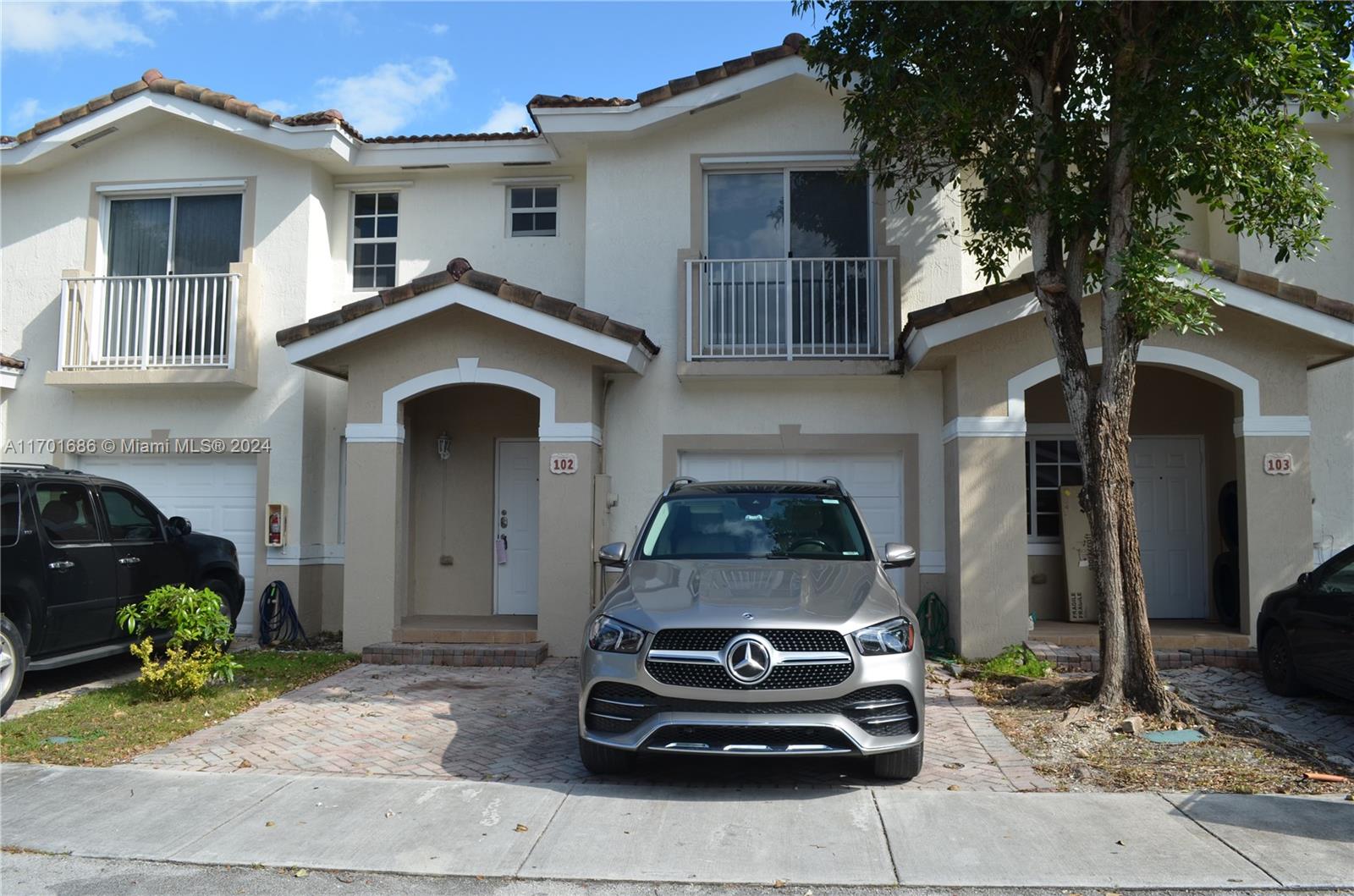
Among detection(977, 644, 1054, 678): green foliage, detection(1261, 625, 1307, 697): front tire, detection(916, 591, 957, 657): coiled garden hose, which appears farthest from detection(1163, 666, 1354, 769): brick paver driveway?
detection(916, 591, 957, 657): coiled garden hose

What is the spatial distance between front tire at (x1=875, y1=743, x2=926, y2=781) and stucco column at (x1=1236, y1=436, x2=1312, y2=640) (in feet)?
17.7

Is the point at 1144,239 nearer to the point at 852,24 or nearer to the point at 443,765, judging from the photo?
the point at 852,24

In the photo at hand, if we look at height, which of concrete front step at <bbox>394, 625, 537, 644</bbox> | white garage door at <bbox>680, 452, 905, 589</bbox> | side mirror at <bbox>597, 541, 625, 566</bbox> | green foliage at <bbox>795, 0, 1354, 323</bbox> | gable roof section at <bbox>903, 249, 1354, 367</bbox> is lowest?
concrete front step at <bbox>394, 625, 537, 644</bbox>

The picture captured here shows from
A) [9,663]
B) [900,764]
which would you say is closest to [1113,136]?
[900,764]

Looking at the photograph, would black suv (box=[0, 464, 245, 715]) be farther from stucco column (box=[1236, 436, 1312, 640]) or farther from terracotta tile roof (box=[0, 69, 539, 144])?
stucco column (box=[1236, 436, 1312, 640])

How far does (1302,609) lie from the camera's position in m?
8.08

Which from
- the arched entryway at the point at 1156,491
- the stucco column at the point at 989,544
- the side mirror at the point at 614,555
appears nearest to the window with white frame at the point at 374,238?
the side mirror at the point at 614,555

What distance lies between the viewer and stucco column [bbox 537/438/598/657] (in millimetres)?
10273

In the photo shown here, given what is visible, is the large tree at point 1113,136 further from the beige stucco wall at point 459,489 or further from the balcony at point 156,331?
the balcony at point 156,331

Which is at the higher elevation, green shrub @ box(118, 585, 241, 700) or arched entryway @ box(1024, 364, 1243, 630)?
arched entryway @ box(1024, 364, 1243, 630)

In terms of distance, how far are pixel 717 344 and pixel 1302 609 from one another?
6.02 meters

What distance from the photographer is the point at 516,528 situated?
1212cm

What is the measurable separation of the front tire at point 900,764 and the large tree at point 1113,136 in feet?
7.69

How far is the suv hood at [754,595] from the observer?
18.8 ft
